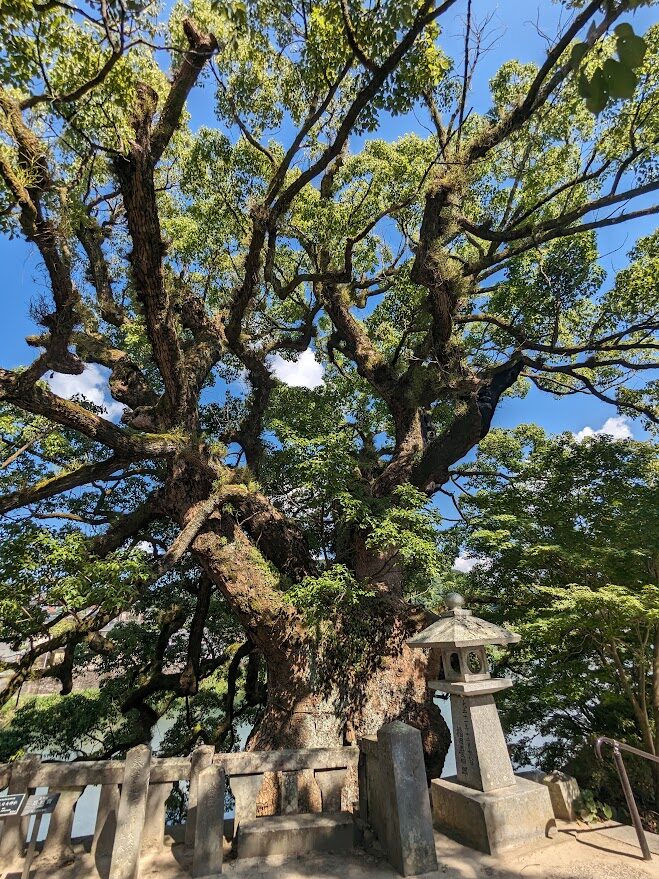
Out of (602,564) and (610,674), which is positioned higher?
→ (602,564)

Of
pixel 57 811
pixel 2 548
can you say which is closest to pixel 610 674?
pixel 57 811

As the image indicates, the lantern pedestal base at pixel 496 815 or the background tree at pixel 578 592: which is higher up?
the background tree at pixel 578 592

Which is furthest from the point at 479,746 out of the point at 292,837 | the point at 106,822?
the point at 106,822

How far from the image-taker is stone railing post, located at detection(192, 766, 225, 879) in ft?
11.8

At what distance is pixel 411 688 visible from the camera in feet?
22.3

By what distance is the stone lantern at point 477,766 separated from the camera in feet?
12.9

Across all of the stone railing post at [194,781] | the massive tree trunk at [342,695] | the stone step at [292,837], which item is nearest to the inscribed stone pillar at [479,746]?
the stone step at [292,837]

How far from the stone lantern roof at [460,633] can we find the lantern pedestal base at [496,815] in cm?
127

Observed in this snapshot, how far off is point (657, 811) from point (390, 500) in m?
Answer: 5.30

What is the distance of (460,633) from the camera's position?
4609 millimetres

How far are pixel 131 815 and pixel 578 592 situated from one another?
5.12 meters

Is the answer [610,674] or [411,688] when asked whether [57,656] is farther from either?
[610,674]

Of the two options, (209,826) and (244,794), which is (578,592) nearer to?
(244,794)

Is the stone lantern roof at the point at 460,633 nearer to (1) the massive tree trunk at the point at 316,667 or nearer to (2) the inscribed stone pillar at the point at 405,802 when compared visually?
(2) the inscribed stone pillar at the point at 405,802
